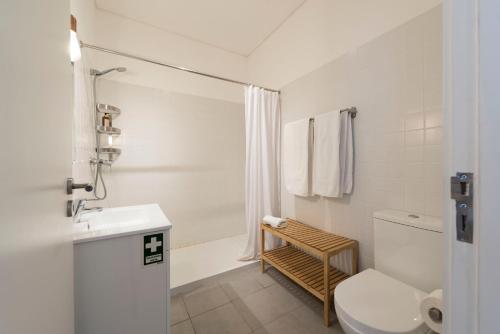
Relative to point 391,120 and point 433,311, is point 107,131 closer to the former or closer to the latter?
point 391,120

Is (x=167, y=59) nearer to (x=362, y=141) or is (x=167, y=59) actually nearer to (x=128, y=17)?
(x=128, y=17)

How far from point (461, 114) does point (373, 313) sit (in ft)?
3.07

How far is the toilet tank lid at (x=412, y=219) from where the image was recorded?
1016 millimetres

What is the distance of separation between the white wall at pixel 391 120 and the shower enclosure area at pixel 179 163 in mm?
1324

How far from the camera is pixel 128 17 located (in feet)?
6.86

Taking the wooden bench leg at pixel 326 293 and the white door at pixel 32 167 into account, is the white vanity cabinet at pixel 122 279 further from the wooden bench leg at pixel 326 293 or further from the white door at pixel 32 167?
the wooden bench leg at pixel 326 293

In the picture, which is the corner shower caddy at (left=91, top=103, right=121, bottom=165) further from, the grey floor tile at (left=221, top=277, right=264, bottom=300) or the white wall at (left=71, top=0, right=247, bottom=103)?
the grey floor tile at (left=221, top=277, right=264, bottom=300)

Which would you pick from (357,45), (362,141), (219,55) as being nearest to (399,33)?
(357,45)

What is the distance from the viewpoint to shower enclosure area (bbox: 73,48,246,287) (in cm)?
198

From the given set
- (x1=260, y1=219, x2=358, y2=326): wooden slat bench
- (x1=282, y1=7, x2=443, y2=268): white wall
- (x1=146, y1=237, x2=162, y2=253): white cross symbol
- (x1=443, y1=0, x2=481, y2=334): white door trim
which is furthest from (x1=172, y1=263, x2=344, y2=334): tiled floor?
(x1=443, y1=0, x2=481, y2=334): white door trim

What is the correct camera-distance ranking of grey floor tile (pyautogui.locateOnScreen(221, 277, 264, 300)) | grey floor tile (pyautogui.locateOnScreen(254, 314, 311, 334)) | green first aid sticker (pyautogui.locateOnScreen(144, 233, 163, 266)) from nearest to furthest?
green first aid sticker (pyautogui.locateOnScreen(144, 233, 163, 266)) < grey floor tile (pyautogui.locateOnScreen(254, 314, 311, 334)) < grey floor tile (pyautogui.locateOnScreen(221, 277, 264, 300))

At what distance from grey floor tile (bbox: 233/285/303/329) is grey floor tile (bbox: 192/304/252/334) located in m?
0.05

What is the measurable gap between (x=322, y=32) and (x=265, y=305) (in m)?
2.27

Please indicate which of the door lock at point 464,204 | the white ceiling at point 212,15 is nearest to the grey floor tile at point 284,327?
the door lock at point 464,204
